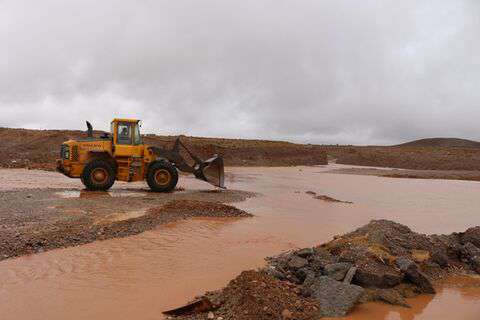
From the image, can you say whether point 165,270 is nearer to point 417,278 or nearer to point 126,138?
point 417,278

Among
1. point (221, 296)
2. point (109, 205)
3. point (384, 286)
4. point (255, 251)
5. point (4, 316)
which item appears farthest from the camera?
A: point (109, 205)

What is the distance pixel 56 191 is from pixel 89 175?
131cm

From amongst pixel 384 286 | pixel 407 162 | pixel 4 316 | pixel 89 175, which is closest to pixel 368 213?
pixel 384 286

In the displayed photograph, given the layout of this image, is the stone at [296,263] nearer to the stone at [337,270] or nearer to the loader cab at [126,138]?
the stone at [337,270]

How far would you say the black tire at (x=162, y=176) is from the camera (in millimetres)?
18031

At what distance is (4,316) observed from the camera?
18.9 ft

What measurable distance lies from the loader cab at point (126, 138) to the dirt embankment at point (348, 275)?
34.0ft

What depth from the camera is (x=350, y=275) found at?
23.4 ft

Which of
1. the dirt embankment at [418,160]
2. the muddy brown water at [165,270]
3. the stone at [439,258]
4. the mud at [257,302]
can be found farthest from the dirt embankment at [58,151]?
the mud at [257,302]

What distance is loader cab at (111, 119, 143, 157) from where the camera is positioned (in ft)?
57.9

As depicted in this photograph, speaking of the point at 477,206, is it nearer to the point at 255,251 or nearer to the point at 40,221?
the point at 255,251

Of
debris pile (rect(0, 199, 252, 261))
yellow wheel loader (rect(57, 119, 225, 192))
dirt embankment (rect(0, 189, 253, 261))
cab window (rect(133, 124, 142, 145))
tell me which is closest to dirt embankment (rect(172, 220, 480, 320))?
debris pile (rect(0, 199, 252, 261))

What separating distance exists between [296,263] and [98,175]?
38.8 feet

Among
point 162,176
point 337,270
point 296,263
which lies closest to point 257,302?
point 296,263
